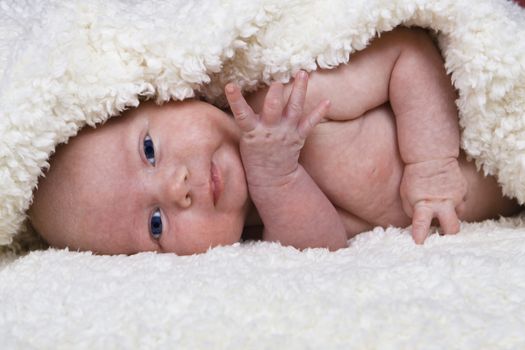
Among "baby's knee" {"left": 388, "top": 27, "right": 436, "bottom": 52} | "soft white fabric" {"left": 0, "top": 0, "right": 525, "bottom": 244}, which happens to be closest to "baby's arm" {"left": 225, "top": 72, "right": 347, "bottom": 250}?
"soft white fabric" {"left": 0, "top": 0, "right": 525, "bottom": 244}

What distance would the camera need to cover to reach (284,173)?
1158 millimetres

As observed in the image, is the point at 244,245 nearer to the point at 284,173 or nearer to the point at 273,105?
the point at 284,173

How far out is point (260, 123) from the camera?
3.67 feet

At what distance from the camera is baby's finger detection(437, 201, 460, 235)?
46.7 inches

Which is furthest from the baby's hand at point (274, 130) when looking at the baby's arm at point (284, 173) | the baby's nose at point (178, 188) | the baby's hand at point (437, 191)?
the baby's hand at point (437, 191)

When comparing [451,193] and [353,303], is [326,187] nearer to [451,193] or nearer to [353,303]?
[451,193]

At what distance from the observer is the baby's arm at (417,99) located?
3.89ft

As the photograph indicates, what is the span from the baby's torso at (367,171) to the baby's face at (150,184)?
186 mm

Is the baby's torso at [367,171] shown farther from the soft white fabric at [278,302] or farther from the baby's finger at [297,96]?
the soft white fabric at [278,302]

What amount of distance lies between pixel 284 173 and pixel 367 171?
19 cm

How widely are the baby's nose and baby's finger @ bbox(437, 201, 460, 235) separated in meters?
0.48

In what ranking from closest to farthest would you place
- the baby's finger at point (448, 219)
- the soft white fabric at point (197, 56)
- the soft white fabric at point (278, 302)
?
1. the soft white fabric at point (278, 302)
2. the soft white fabric at point (197, 56)
3. the baby's finger at point (448, 219)

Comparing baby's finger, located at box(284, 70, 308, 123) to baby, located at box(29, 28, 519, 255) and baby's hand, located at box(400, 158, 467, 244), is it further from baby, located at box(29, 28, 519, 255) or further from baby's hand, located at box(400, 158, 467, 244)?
baby's hand, located at box(400, 158, 467, 244)

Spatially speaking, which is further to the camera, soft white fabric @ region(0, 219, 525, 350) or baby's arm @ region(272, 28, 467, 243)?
baby's arm @ region(272, 28, 467, 243)
